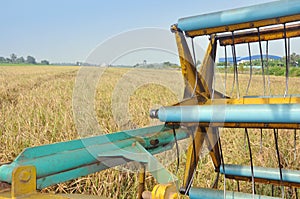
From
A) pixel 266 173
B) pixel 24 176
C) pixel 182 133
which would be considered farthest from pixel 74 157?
pixel 266 173

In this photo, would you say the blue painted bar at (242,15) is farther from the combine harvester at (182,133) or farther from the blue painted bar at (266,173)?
the blue painted bar at (266,173)

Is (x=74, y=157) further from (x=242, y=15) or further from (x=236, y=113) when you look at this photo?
(x=242, y=15)

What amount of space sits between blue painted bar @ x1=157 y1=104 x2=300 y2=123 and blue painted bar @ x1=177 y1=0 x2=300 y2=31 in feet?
1.06

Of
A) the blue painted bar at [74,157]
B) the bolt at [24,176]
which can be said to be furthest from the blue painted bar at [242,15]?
the bolt at [24,176]

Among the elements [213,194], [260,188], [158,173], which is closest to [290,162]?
[260,188]

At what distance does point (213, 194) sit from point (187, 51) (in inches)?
24.8

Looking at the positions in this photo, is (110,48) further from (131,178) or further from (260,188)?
(260,188)

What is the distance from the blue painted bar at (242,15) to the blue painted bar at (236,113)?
0.32 metres

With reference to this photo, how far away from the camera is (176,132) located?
154cm

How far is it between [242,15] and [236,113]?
13.9 inches

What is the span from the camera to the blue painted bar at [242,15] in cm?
116

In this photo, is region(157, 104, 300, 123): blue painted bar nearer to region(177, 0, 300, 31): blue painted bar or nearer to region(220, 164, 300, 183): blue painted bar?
region(177, 0, 300, 31): blue painted bar

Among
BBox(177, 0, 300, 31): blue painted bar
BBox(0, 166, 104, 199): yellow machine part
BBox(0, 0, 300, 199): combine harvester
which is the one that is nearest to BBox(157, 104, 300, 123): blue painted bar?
BBox(0, 0, 300, 199): combine harvester

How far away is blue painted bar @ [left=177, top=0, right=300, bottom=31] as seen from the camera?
1157 mm
